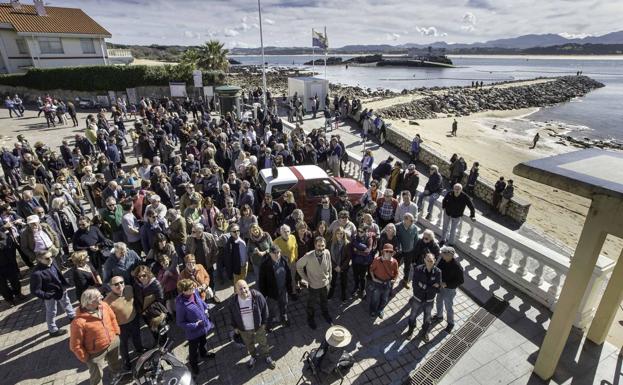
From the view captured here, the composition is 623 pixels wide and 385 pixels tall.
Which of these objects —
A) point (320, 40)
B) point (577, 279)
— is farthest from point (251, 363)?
point (320, 40)

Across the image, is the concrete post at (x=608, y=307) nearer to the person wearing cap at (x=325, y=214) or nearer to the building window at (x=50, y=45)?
the person wearing cap at (x=325, y=214)

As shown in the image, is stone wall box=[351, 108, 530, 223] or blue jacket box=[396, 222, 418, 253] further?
stone wall box=[351, 108, 530, 223]

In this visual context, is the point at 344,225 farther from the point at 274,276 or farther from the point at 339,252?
the point at 274,276

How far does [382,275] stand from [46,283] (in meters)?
5.64

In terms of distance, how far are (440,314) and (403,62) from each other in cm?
17171

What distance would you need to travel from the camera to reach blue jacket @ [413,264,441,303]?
17.9 feet

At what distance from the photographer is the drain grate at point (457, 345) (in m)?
5.14

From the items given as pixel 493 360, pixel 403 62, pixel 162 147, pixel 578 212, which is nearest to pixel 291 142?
pixel 162 147

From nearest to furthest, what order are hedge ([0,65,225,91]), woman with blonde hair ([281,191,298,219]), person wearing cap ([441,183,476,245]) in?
1. person wearing cap ([441,183,476,245])
2. woman with blonde hair ([281,191,298,219])
3. hedge ([0,65,225,91])

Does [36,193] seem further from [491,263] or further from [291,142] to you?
[491,263]

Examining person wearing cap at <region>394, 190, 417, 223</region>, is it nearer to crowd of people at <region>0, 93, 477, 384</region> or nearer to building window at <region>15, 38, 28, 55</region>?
crowd of people at <region>0, 93, 477, 384</region>

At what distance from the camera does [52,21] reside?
32.9 metres

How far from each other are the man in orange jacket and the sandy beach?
14.2m

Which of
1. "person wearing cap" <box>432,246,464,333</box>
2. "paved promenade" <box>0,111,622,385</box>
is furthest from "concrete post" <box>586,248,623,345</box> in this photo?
"person wearing cap" <box>432,246,464,333</box>
